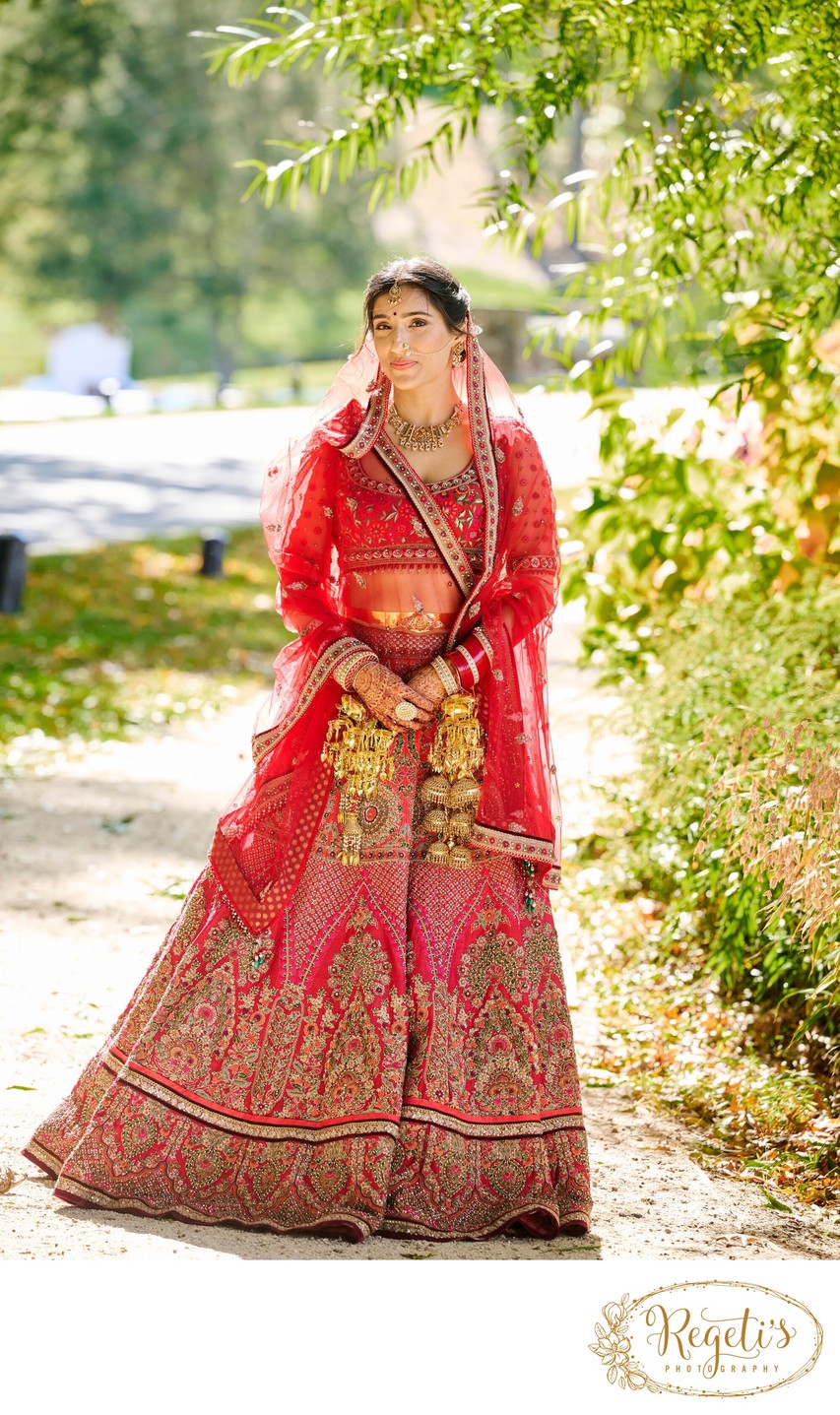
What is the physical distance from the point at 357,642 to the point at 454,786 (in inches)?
14.3

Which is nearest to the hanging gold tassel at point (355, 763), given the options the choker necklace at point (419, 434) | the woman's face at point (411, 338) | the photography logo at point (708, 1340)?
the choker necklace at point (419, 434)

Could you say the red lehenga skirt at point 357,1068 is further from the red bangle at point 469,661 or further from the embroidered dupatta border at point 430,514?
the embroidered dupatta border at point 430,514

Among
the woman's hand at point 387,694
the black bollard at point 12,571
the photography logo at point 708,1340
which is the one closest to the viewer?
the photography logo at point 708,1340

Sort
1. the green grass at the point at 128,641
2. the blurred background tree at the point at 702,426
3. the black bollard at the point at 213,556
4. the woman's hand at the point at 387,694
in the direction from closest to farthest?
the woman's hand at the point at 387,694, the blurred background tree at the point at 702,426, the green grass at the point at 128,641, the black bollard at the point at 213,556

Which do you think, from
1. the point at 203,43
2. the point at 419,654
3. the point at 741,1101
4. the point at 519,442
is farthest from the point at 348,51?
the point at 203,43

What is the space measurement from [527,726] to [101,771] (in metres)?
4.23

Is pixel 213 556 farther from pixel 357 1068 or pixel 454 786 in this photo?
pixel 357 1068

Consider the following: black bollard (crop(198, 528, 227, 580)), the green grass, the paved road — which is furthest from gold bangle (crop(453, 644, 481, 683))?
black bollard (crop(198, 528, 227, 580))

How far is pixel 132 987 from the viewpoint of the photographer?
15.6ft

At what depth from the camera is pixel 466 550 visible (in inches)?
135

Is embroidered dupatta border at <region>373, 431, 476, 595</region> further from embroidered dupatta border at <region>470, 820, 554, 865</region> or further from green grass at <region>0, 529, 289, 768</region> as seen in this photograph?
green grass at <region>0, 529, 289, 768</region>

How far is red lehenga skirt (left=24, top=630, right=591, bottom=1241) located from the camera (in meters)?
3.25

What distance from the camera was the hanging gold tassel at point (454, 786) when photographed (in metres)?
3.41

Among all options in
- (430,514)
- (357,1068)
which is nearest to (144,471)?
(430,514)
